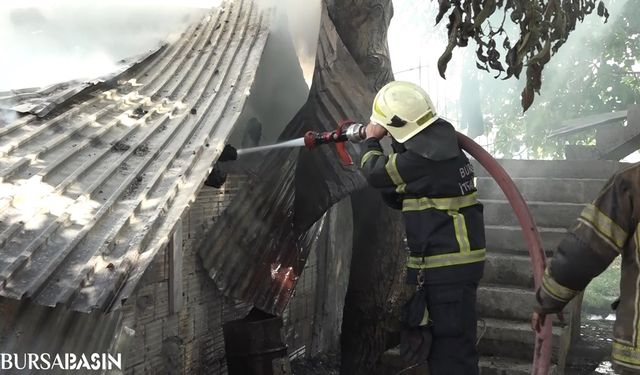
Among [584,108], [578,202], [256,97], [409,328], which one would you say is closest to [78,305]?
[409,328]

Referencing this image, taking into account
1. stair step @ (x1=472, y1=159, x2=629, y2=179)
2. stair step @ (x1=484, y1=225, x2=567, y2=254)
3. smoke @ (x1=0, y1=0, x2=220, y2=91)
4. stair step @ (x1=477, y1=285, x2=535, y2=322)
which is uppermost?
smoke @ (x1=0, y1=0, x2=220, y2=91)

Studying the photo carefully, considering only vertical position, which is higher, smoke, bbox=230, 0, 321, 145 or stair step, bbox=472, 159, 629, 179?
smoke, bbox=230, 0, 321, 145

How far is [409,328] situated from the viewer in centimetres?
348

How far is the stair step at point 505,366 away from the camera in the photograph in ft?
15.4

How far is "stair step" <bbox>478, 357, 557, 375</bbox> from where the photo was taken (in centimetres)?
470

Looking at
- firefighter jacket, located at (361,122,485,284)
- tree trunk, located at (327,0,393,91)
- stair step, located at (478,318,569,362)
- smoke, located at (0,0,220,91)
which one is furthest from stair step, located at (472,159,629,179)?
smoke, located at (0,0,220,91)

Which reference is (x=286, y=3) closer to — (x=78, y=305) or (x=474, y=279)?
(x=474, y=279)

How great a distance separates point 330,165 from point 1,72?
3512 millimetres

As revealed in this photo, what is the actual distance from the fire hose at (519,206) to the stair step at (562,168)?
407 cm

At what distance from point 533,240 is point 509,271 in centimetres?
250

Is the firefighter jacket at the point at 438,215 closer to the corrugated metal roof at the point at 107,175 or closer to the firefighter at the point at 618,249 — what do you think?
the firefighter at the point at 618,249

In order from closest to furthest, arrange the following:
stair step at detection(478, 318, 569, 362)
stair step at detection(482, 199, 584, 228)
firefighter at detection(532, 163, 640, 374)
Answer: firefighter at detection(532, 163, 640, 374)
stair step at detection(478, 318, 569, 362)
stair step at detection(482, 199, 584, 228)

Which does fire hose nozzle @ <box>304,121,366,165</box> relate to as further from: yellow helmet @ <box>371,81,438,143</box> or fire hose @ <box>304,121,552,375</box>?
yellow helmet @ <box>371,81,438,143</box>

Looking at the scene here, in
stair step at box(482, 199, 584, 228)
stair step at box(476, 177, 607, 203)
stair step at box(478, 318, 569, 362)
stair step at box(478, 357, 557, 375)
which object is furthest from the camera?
stair step at box(476, 177, 607, 203)
